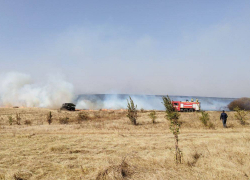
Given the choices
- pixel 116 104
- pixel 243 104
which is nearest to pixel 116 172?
pixel 243 104

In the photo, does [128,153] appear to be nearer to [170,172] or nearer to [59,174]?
[170,172]

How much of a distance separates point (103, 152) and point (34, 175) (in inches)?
161

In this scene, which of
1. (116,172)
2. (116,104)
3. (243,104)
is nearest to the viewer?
(116,172)

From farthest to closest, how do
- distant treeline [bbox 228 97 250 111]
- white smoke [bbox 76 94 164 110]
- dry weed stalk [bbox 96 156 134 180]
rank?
white smoke [bbox 76 94 164 110] < distant treeline [bbox 228 97 250 111] < dry weed stalk [bbox 96 156 134 180]

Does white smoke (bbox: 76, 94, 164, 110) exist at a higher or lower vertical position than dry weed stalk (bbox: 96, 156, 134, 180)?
higher

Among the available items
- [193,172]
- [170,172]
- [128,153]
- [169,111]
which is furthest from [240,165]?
[128,153]

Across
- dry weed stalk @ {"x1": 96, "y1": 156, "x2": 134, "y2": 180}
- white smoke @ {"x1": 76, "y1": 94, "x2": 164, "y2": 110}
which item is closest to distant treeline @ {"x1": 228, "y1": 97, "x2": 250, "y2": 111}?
white smoke @ {"x1": 76, "y1": 94, "x2": 164, "y2": 110}

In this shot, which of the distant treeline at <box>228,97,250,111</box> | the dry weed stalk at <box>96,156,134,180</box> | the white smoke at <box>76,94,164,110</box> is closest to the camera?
the dry weed stalk at <box>96,156,134,180</box>

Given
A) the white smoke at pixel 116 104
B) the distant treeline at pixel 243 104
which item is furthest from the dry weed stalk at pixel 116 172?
the distant treeline at pixel 243 104

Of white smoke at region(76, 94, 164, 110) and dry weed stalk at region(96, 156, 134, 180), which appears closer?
dry weed stalk at region(96, 156, 134, 180)

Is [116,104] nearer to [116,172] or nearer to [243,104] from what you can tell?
[243,104]

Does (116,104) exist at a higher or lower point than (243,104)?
higher

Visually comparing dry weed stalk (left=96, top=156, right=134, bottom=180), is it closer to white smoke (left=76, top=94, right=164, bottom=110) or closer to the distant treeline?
white smoke (left=76, top=94, right=164, bottom=110)

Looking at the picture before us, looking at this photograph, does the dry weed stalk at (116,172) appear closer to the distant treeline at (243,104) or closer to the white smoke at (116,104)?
the white smoke at (116,104)
